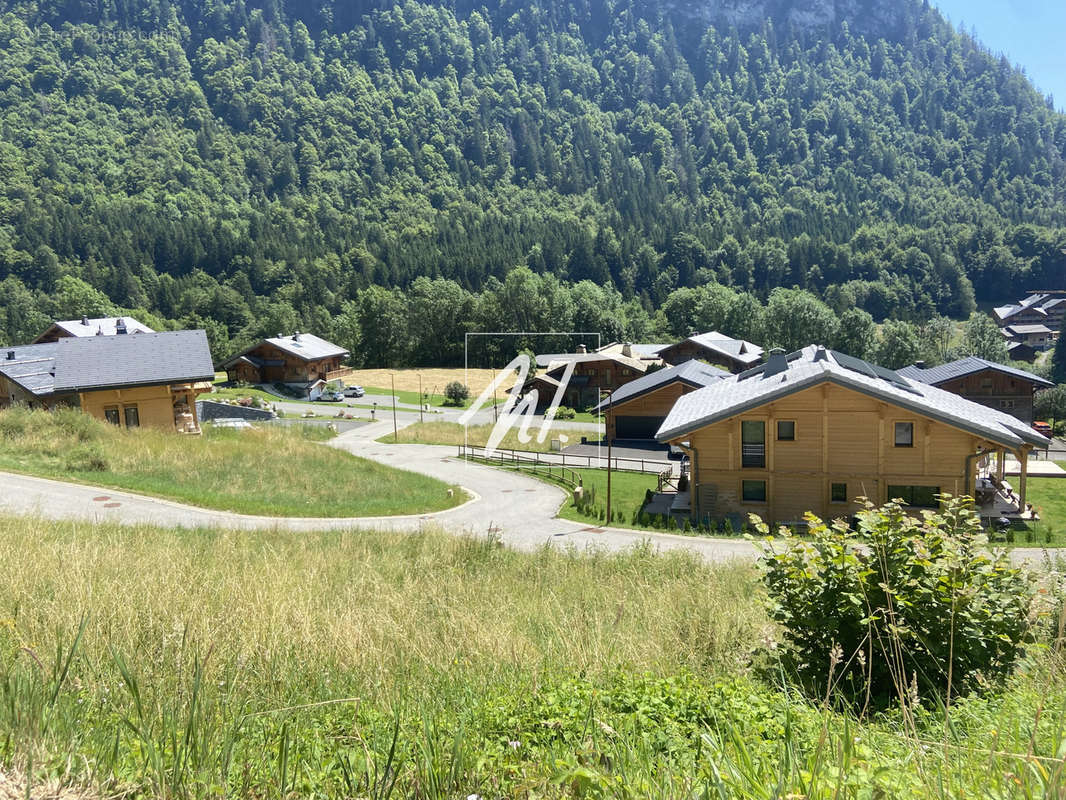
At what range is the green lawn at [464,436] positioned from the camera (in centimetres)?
5388

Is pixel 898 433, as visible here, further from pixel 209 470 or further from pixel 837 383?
pixel 209 470

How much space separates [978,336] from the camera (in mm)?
97188

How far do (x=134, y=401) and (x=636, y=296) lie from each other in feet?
407

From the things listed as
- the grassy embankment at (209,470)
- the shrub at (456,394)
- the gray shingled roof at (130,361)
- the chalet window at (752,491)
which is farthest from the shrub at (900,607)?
the shrub at (456,394)

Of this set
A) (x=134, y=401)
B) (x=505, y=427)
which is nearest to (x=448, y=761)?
(x=134, y=401)

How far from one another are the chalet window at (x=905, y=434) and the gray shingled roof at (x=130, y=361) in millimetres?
36196

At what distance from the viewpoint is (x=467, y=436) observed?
55.3 meters

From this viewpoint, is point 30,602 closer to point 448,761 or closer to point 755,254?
point 448,761

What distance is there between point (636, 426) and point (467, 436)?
13.2 meters

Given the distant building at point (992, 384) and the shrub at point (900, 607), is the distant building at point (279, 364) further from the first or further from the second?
the shrub at point (900, 607)

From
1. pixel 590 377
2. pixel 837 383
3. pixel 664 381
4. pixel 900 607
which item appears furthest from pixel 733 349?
pixel 900 607

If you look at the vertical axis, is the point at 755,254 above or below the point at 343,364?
above

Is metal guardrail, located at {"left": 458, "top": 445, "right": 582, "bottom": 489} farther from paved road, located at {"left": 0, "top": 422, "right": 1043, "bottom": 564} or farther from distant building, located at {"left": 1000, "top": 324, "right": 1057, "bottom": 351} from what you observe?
distant building, located at {"left": 1000, "top": 324, "right": 1057, "bottom": 351}

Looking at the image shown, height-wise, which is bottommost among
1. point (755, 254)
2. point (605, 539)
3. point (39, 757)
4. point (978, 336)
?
point (605, 539)
